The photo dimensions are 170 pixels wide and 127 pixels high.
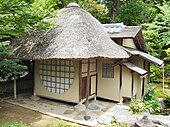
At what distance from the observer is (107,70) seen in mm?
12344

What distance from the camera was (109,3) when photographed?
2586cm

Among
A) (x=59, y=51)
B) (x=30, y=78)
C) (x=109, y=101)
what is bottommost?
(x=109, y=101)

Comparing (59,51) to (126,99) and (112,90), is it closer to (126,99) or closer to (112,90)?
(112,90)

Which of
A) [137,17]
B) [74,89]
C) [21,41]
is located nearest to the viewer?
[74,89]

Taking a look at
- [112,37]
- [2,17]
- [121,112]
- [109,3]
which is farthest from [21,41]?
[109,3]

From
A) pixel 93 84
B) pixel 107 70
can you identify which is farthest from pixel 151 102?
pixel 93 84

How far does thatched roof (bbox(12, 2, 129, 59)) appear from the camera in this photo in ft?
29.2

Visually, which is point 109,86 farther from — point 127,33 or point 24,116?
point 24,116

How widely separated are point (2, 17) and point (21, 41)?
15.1ft

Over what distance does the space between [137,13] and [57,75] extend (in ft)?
43.5

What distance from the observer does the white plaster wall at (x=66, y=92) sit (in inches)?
420

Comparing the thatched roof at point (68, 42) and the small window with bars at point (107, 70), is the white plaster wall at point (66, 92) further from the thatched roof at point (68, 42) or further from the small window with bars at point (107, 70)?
the small window with bars at point (107, 70)

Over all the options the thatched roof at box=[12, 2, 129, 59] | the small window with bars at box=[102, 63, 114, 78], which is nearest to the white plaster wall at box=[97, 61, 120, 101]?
the small window with bars at box=[102, 63, 114, 78]

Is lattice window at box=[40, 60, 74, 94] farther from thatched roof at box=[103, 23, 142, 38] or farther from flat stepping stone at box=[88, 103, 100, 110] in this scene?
thatched roof at box=[103, 23, 142, 38]
